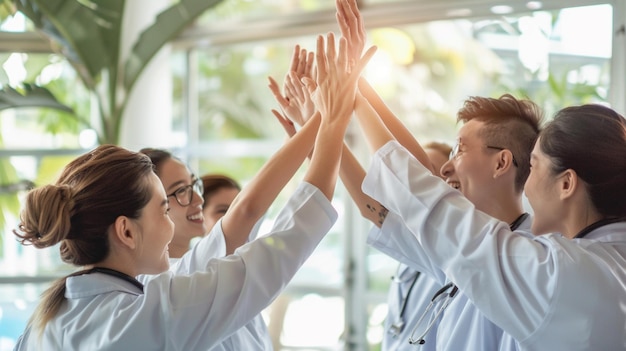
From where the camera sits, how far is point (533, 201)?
187 centimetres

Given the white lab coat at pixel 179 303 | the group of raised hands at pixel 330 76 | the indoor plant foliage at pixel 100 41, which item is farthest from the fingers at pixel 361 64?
the indoor plant foliage at pixel 100 41

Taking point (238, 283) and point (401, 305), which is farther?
point (401, 305)

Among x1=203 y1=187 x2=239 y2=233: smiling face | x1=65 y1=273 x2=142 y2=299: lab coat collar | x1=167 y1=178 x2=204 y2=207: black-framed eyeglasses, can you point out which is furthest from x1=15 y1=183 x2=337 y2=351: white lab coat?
x1=203 y1=187 x2=239 y2=233: smiling face

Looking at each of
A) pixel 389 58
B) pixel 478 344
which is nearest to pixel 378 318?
pixel 389 58

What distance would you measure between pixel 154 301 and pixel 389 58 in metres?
3.04

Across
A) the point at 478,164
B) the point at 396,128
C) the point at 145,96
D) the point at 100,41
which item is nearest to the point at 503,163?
the point at 478,164

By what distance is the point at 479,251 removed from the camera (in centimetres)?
171

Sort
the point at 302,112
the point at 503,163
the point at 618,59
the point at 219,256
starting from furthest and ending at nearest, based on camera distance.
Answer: the point at 618,59 → the point at 302,112 → the point at 503,163 → the point at 219,256

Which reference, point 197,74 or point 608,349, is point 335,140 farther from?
point 197,74

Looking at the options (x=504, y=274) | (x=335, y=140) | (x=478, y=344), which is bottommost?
(x=478, y=344)

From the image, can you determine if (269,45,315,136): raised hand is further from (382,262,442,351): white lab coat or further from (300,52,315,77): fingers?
(382,262,442,351): white lab coat

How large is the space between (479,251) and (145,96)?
3543 mm

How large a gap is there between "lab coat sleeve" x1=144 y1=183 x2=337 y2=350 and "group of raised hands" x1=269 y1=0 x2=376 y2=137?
0.31 m

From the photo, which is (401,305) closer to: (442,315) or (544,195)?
(442,315)
